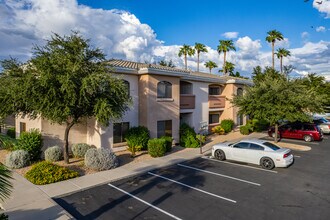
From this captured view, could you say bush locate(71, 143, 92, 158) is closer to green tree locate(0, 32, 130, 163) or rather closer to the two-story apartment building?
the two-story apartment building

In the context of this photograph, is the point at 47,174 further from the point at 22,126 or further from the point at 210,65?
the point at 210,65

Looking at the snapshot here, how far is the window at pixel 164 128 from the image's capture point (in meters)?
19.0

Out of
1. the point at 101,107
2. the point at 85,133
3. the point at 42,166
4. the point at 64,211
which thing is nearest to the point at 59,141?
the point at 85,133

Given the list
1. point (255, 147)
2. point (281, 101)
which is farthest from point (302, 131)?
point (255, 147)

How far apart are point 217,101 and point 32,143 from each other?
19.0 metres

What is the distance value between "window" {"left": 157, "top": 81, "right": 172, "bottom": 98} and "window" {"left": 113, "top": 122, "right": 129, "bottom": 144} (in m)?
3.60

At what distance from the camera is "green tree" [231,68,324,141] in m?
18.7

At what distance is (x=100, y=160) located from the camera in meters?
12.9

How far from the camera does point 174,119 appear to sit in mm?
19812

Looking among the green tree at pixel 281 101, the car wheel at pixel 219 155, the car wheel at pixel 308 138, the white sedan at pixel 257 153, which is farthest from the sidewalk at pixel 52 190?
the car wheel at pixel 308 138

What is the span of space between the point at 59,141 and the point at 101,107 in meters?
5.55

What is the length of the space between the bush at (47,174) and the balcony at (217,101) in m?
17.3

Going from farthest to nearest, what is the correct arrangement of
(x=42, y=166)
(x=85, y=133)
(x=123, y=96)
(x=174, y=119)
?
(x=174, y=119)
(x=85, y=133)
(x=123, y=96)
(x=42, y=166)

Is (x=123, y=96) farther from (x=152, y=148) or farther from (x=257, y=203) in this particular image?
(x=257, y=203)
